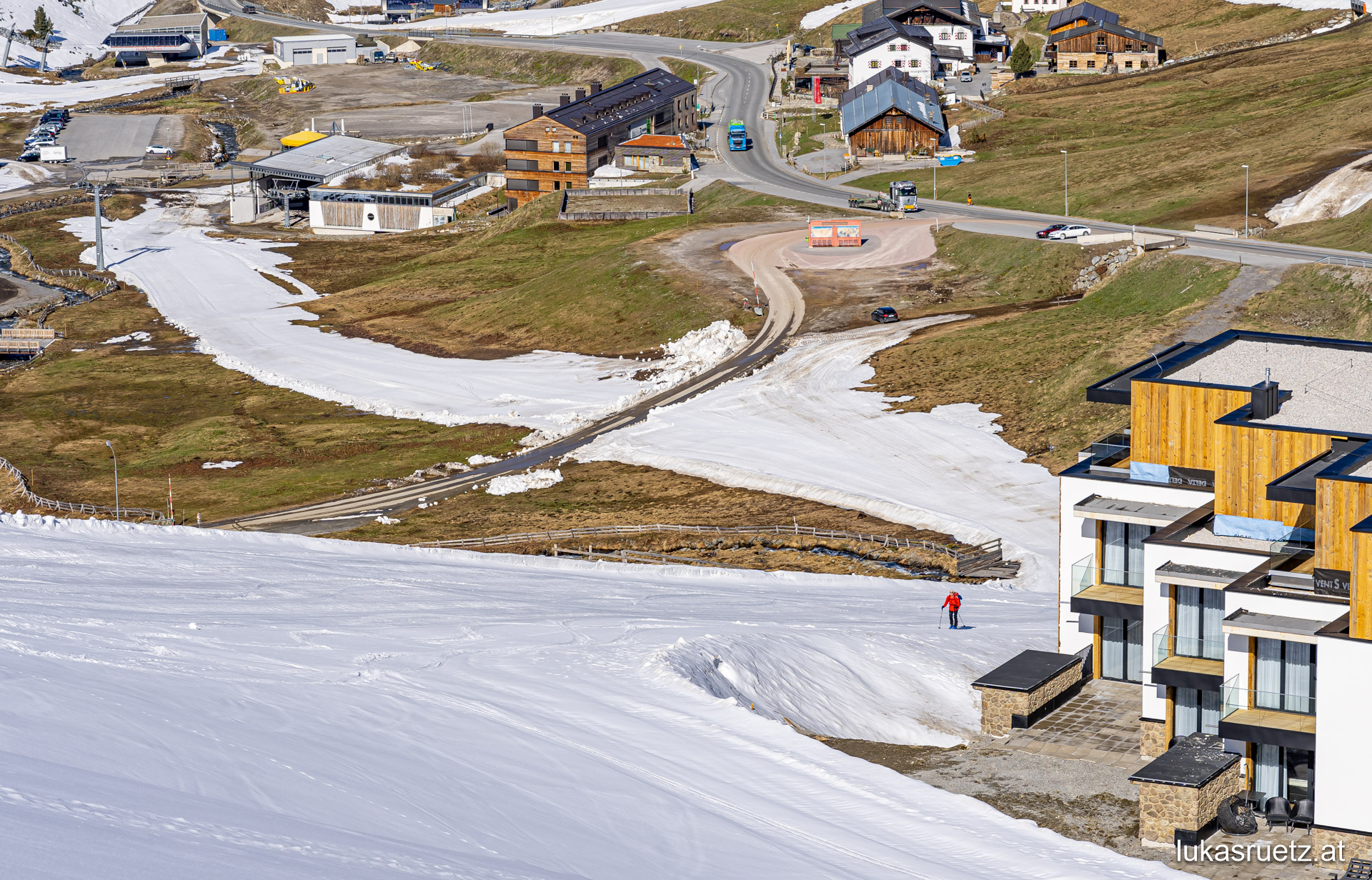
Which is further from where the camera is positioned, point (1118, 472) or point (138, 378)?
point (138, 378)

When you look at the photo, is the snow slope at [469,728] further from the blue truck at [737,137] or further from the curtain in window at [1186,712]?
the blue truck at [737,137]

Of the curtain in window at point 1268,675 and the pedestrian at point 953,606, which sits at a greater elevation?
the curtain in window at point 1268,675

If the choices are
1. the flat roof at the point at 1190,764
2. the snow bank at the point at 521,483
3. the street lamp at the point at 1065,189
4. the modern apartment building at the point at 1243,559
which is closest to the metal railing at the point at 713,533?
the snow bank at the point at 521,483

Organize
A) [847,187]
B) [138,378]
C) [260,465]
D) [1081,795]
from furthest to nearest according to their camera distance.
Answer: [847,187]
[138,378]
[260,465]
[1081,795]

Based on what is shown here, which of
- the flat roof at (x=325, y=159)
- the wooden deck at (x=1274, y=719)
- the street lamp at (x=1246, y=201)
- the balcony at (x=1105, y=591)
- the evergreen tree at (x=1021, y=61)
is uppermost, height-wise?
the evergreen tree at (x=1021, y=61)

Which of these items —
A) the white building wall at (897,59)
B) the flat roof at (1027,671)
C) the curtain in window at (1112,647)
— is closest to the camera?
the flat roof at (1027,671)

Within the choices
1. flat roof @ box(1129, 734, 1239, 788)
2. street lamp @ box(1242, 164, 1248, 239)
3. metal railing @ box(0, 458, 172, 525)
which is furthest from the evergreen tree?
flat roof @ box(1129, 734, 1239, 788)

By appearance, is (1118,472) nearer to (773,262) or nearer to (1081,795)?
(1081,795)

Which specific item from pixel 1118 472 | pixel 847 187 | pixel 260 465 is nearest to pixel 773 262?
pixel 847 187
